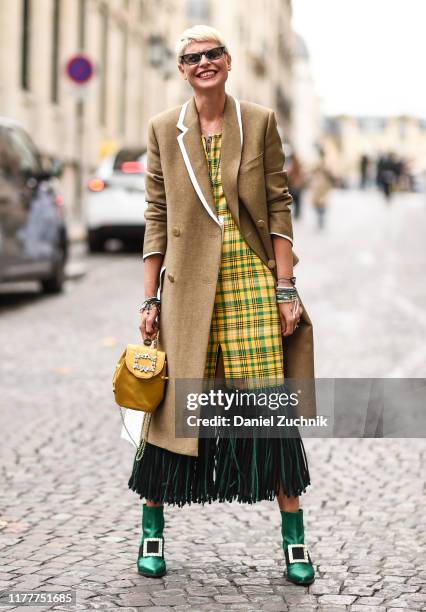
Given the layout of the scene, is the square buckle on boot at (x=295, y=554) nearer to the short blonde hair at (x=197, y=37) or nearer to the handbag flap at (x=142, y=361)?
the handbag flap at (x=142, y=361)

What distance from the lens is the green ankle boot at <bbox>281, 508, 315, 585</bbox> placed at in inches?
166

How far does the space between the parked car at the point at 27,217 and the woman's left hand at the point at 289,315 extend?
807cm

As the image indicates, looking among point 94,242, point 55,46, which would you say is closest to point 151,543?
point 94,242

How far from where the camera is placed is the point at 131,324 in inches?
448

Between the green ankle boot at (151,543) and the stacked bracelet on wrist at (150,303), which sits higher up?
the stacked bracelet on wrist at (150,303)

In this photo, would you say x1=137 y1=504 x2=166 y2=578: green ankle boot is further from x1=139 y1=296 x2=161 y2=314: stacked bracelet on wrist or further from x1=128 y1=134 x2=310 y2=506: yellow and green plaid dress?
x1=139 y1=296 x2=161 y2=314: stacked bracelet on wrist

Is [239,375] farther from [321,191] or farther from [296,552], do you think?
[321,191]

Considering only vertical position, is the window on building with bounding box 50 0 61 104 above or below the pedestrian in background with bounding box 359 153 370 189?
above

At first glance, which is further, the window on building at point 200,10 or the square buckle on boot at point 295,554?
the window on building at point 200,10

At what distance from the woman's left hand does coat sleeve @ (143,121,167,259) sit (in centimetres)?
44

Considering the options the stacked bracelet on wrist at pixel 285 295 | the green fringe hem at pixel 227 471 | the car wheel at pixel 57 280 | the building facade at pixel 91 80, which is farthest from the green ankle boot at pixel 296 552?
the building facade at pixel 91 80

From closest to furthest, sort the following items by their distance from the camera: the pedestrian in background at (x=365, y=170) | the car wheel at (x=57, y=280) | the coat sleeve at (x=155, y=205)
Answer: the coat sleeve at (x=155, y=205)
the car wheel at (x=57, y=280)
the pedestrian in background at (x=365, y=170)

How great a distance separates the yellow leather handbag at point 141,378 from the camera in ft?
13.5

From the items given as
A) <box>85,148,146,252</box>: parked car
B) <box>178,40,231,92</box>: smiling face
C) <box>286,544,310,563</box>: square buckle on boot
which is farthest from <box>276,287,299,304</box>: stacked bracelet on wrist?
<box>85,148,146,252</box>: parked car
